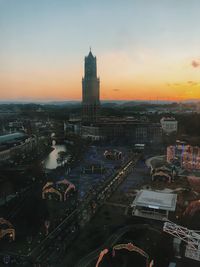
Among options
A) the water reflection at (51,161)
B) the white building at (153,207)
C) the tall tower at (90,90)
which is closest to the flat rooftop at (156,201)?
the white building at (153,207)

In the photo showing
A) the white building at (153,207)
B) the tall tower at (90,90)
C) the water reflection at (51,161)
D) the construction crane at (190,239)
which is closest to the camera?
the construction crane at (190,239)

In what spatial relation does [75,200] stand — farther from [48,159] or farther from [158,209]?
[48,159]

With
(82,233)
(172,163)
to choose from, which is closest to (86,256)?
(82,233)

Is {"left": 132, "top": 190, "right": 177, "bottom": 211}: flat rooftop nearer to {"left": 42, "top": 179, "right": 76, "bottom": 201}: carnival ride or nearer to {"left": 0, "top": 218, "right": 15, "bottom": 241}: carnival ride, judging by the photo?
{"left": 42, "top": 179, "right": 76, "bottom": 201}: carnival ride

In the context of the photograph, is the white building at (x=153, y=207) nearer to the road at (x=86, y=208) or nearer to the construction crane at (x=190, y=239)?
the road at (x=86, y=208)

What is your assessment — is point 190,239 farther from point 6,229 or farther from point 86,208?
point 6,229
